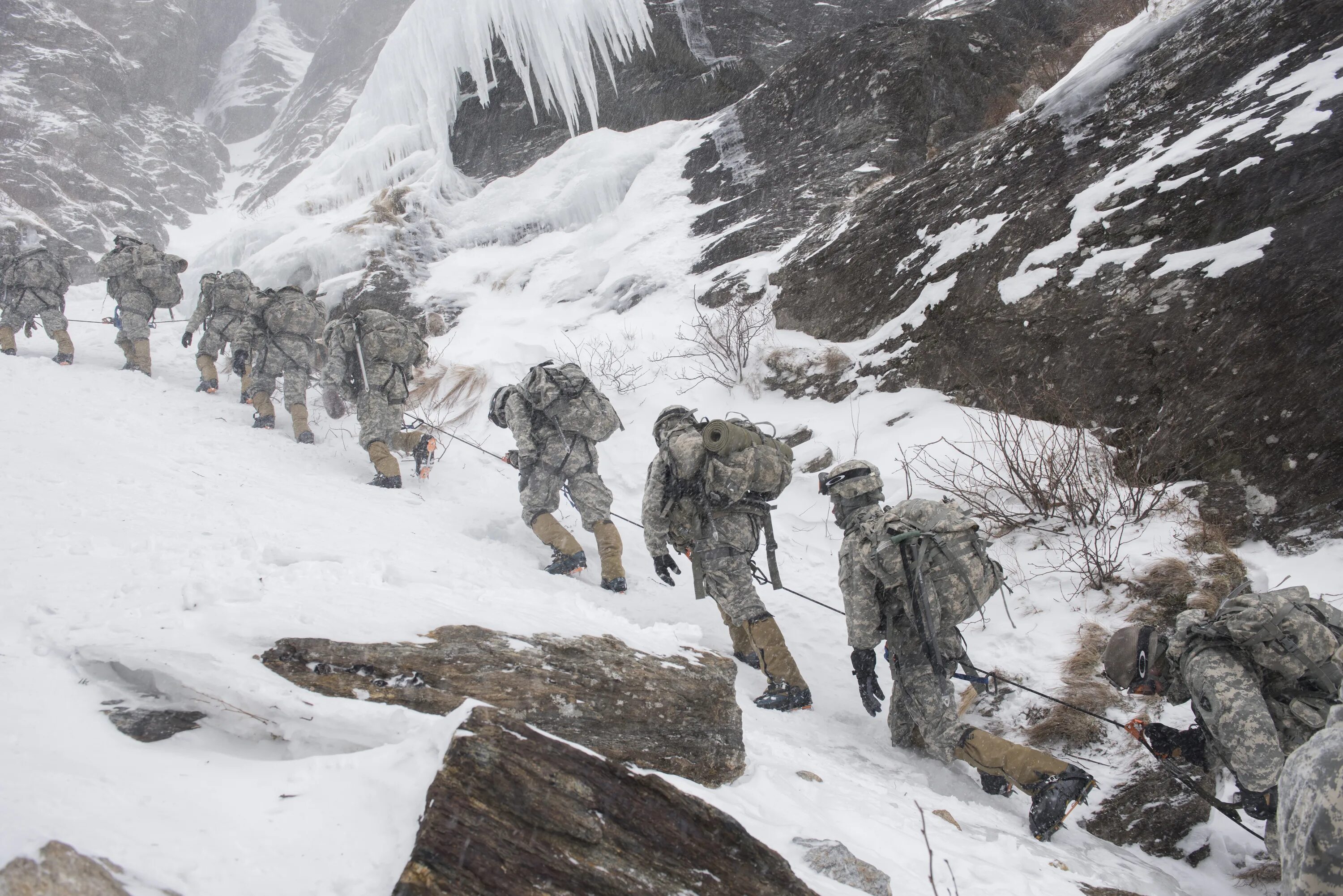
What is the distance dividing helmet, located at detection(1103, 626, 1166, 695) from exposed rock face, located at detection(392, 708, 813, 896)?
1727 millimetres

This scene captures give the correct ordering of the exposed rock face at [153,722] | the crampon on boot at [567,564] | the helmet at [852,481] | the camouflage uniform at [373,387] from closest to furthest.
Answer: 1. the exposed rock face at [153,722]
2. the helmet at [852,481]
3. the crampon on boot at [567,564]
4. the camouflage uniform at [373,387]

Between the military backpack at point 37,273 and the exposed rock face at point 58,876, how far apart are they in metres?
9.28

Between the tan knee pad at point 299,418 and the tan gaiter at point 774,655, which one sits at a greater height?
the tan knee pad at point 299,418

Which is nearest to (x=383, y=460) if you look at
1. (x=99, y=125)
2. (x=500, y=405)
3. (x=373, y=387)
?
(x=373, y=387)

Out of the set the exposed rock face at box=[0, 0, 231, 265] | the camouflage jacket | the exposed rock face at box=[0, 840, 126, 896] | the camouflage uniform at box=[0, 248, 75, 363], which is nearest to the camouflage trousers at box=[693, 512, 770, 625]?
the exposed rock face at box=[0, 840, 126, 896]

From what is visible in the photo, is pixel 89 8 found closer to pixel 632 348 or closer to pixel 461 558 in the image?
pixel 632 348

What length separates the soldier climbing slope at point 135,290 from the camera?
730cm

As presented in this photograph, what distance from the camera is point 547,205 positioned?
13.0 meters

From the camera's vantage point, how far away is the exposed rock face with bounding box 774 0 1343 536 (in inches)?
150

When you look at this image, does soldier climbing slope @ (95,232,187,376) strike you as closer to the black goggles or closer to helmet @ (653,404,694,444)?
helmet @ (653,404,694,444)

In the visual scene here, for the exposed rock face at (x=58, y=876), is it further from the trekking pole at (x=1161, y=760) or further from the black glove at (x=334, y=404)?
the black glove at (x=334, y=404)

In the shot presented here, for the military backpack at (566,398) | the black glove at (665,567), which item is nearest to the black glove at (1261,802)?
the black glove at (665,567)

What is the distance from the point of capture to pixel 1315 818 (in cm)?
88

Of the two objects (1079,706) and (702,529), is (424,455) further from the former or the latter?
(1079,706)
